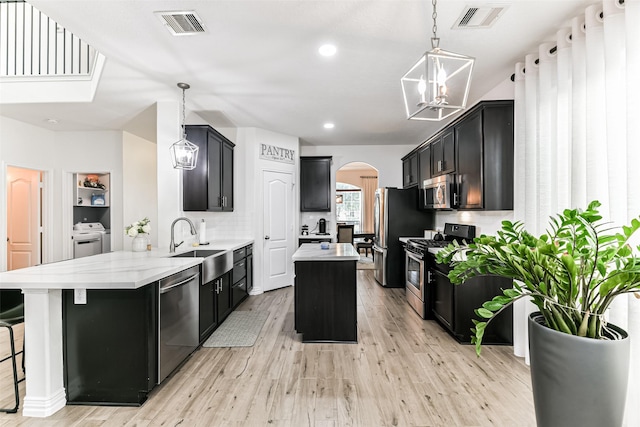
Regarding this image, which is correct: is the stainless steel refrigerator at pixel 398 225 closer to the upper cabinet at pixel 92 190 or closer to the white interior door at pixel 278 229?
the white interior door at pixel 278 229

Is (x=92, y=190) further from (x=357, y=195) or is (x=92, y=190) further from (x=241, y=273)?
(x=357, y=195)

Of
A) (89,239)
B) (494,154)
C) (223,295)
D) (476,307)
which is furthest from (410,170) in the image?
(89,239)

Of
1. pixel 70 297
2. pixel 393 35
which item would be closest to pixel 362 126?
pixel 393 35

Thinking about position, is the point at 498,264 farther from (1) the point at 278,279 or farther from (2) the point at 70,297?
(1) the point at 278,279

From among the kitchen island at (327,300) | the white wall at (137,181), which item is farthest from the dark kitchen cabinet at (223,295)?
the white wall at (137,181)

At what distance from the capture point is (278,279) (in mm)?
5449

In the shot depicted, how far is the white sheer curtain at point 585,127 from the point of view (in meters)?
1.75

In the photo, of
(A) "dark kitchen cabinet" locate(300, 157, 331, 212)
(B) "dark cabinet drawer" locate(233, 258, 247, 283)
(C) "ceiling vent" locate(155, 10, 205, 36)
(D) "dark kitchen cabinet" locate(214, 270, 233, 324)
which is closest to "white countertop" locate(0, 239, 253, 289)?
(D) "dark kitchen cabinet" locate(214, 270, 233, 324)

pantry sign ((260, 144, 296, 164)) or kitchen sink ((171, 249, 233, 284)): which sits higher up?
pantry sign ((260, 144, 296, 164))

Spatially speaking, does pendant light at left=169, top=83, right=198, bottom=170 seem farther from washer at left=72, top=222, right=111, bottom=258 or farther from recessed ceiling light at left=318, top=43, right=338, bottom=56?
washer at left=72, top=222, right=111, bottom=258

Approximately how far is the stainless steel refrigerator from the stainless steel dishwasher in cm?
346

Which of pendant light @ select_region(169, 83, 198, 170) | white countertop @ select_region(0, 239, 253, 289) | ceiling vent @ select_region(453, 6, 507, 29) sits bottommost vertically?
white countertop @ select_region(0, 239, 253, 289)

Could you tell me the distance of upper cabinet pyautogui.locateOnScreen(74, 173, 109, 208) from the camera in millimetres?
5695

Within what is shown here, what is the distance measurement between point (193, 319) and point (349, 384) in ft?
5.03
